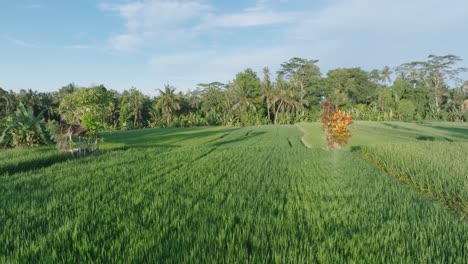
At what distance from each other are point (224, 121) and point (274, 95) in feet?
32.6

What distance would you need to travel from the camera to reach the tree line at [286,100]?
5775 centimetres

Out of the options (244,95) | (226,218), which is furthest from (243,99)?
(226,218)

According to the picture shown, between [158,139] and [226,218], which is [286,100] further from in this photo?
[226,218]

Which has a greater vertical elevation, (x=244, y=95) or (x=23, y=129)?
(x=244, y=95)

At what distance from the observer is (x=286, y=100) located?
58094mm

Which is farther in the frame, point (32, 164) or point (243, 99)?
point (243, 99)

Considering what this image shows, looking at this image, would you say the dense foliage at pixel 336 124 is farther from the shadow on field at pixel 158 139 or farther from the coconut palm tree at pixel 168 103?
the coconut palm tree at pixel 168 103

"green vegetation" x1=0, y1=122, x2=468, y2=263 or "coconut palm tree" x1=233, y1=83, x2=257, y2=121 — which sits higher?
"coconut palm tree" x1=233, y1=83, x2=257, y2=121

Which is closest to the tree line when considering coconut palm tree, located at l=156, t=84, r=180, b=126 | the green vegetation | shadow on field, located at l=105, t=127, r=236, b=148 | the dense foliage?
coconut palm tree, located at l=156, t=84, r=180, b=126

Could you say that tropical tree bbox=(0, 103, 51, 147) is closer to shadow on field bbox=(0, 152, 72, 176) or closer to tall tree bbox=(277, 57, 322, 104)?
shadow on field bbox=(0, 152, 72, 176)

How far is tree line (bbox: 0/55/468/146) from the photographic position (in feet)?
189

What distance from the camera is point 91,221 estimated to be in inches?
170

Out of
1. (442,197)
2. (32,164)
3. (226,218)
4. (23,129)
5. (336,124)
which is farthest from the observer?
(336,124)

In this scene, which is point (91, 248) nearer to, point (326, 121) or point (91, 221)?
point (91, 221)
